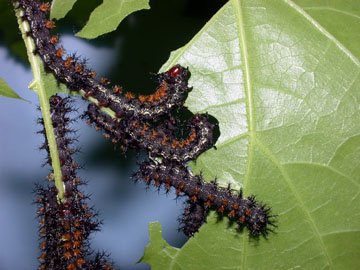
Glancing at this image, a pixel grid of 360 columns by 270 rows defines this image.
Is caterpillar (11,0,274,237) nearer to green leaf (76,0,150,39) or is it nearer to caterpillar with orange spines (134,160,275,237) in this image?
caterpillar with orange spines (134,160,275,237)

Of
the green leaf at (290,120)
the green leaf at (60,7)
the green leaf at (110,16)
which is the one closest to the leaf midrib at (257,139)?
the green leaf at (290,120)

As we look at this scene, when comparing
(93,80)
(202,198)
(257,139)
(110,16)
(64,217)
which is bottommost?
(64,217)

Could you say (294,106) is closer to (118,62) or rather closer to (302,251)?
(302,251)

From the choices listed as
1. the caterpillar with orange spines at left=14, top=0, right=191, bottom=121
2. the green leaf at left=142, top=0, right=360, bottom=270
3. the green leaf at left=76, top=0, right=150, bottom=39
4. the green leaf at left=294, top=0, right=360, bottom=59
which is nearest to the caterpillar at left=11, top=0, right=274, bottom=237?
the caterpillar with orange spines at left=14, top=0, right=191, bottom=121

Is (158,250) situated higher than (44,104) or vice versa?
(44,104)

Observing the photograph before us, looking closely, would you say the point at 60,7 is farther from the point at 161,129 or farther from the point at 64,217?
the point at 64,217

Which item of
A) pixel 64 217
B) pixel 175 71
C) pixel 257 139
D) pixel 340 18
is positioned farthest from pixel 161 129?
pixel 340 18
